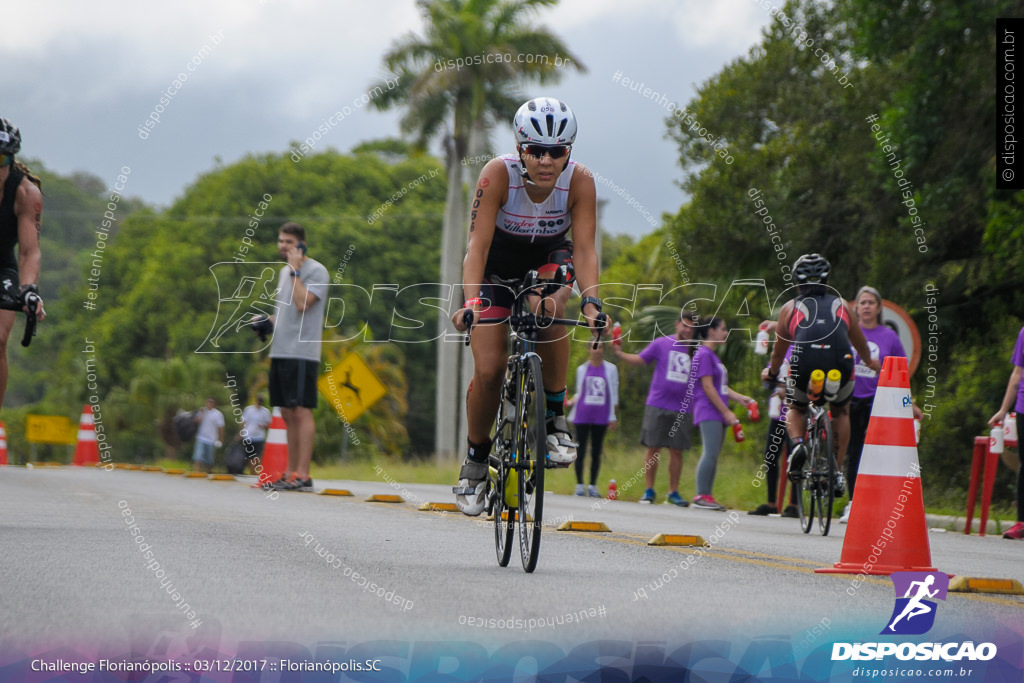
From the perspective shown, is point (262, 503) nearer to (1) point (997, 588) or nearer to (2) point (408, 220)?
(1) point (997, 588)

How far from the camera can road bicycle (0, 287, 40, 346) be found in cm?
768

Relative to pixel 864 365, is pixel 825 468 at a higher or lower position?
lower

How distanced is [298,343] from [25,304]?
542 cm

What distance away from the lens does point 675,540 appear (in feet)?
28.0

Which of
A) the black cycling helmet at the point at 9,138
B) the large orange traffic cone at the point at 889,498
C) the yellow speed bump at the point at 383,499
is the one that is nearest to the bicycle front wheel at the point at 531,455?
the large orange traffic cone at the point at 889,498

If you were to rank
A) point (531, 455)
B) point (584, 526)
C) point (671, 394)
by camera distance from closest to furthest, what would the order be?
point (531, 455) < point (584, 526) < point (671, 394)

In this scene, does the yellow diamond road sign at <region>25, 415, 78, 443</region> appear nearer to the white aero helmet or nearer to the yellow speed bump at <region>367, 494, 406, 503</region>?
the yellow speed bump at <region>367, 494, 406, 503</region>

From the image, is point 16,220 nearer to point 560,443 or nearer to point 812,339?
point 560,443

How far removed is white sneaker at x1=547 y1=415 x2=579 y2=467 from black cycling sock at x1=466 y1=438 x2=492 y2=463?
0.56 m

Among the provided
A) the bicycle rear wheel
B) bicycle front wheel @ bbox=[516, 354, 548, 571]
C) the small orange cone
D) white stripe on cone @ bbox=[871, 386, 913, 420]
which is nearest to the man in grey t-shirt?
the bicycle rear wheel

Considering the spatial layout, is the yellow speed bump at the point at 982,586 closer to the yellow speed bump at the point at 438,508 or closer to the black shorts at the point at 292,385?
the yellow speed bump at the point at 438,508

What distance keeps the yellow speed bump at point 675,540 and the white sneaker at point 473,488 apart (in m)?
1.46

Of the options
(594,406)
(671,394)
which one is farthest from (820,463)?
(594,406)

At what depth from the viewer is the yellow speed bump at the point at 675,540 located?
838cm
